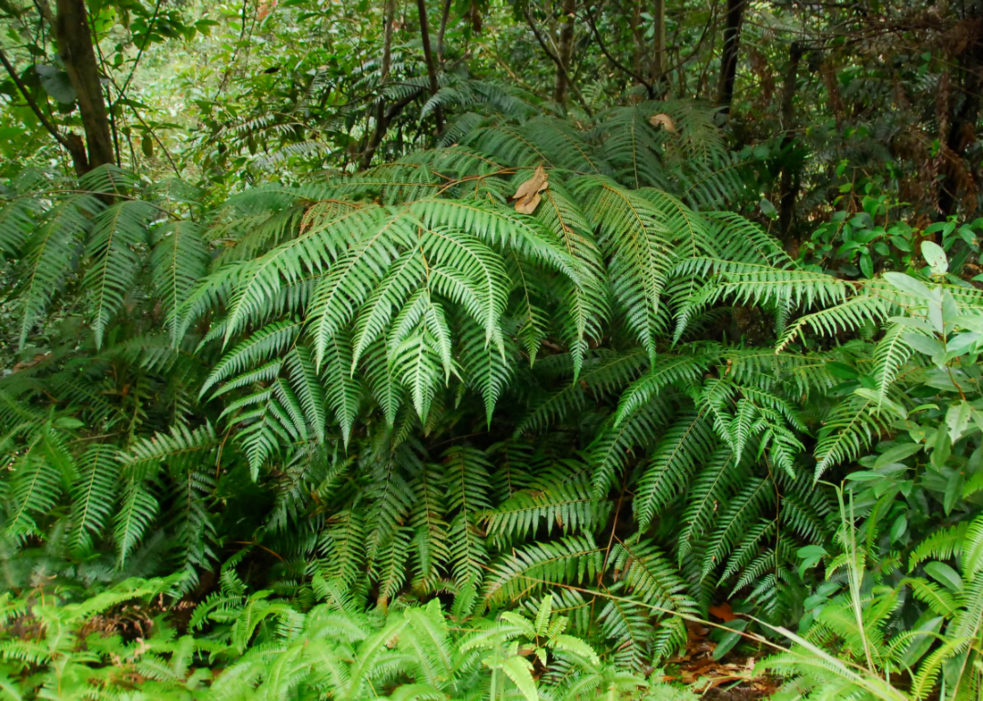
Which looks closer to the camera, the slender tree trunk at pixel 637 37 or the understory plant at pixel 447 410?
the understory plant at pixel 447 410

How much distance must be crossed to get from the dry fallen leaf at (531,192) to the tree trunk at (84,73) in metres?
1.81

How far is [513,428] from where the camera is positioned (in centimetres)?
218

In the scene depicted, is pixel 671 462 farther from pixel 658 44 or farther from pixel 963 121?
pixel 658 44

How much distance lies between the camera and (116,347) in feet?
6.77

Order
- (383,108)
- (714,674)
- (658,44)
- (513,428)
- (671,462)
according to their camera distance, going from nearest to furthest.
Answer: (714,674) < (671,462) < (513,428) < (658,44) < (383,108)

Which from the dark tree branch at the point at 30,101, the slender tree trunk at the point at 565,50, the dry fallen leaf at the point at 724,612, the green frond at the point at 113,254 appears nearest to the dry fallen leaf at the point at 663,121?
the slender tree trunk at the point at 565,50

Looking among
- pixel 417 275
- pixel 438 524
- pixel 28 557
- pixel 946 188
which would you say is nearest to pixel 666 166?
pixel 946 188

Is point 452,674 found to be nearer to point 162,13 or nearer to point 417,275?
point 417,275

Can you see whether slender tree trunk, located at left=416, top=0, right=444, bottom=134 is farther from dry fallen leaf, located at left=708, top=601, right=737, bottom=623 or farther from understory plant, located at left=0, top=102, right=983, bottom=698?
dry fallen leaf, located at left=708, top=601, right=737, bottom=623

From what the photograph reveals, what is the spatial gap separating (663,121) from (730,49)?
73cm

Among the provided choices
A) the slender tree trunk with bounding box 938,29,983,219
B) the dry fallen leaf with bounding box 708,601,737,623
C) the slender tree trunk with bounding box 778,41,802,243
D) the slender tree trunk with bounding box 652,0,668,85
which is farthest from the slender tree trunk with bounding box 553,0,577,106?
the dry fallen leaf with bounding box 708,601,737,623

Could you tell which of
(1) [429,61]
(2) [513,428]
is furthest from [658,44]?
(2) [513,428]

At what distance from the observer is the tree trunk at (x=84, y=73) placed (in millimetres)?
2592

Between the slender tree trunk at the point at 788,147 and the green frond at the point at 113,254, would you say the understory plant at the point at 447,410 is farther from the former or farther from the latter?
the slender tree trunk at the point at 788,147
